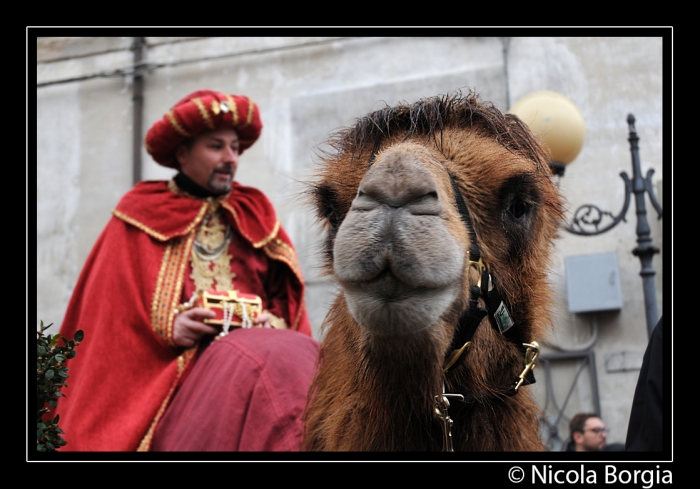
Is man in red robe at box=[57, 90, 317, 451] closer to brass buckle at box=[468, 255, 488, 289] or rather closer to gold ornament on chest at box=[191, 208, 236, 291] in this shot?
gold ornament on chest at box=[191, 208, 236, 291]

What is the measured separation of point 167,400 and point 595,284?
6.43 metres

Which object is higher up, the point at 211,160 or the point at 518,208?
the point at 211,160

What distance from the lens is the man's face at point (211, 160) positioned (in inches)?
185

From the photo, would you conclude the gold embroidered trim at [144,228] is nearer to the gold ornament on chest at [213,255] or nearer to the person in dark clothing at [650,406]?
the gold ornament on chest at [213,255]

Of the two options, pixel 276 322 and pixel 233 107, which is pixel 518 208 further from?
pixel 233 107

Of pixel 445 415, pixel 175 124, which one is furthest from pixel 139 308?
pixel 445 415

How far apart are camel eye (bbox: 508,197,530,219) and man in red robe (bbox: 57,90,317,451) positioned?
1.29 meters

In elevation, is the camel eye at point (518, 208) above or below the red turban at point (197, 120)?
below

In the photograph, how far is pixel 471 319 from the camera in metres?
2.53

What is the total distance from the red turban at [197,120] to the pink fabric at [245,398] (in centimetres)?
144

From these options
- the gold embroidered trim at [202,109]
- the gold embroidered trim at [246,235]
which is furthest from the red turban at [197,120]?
the gold embroidered trim at [246,235]
